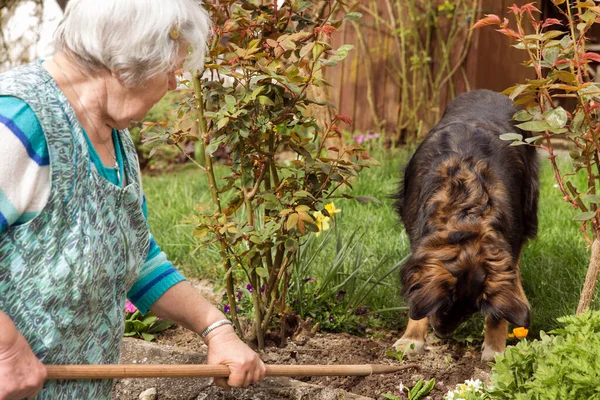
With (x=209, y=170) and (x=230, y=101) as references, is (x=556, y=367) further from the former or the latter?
(x=209, y=170)

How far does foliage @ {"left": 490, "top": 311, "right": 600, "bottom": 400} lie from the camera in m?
2.05

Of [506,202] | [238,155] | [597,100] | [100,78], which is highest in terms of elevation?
[100,78]

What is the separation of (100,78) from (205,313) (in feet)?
2.56

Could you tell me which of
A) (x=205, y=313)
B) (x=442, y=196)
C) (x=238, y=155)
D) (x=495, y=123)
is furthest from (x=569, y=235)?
(x=205, y=313)

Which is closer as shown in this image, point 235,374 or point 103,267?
point 103,267

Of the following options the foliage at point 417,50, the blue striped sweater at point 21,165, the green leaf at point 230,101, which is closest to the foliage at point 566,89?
the green leaf at point 230,101

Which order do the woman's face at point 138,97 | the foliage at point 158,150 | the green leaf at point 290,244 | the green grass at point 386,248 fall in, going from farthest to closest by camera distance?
the foliage at point 158,150
the green grass at point 386,248
the green leaf at point 290,244
the woman's face at point 138,97

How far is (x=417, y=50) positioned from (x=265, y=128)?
5.65 meters

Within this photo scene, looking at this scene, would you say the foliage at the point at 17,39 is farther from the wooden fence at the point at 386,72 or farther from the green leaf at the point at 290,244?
the green leaf at the point at 290,244

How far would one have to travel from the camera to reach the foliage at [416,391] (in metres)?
2.93

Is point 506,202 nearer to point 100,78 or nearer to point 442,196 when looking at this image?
point 442,196

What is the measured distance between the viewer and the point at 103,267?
6.39 feet

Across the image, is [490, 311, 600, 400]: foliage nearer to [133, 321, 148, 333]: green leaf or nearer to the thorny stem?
the thorny stem

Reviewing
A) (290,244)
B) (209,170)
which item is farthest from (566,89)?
(209,170)
